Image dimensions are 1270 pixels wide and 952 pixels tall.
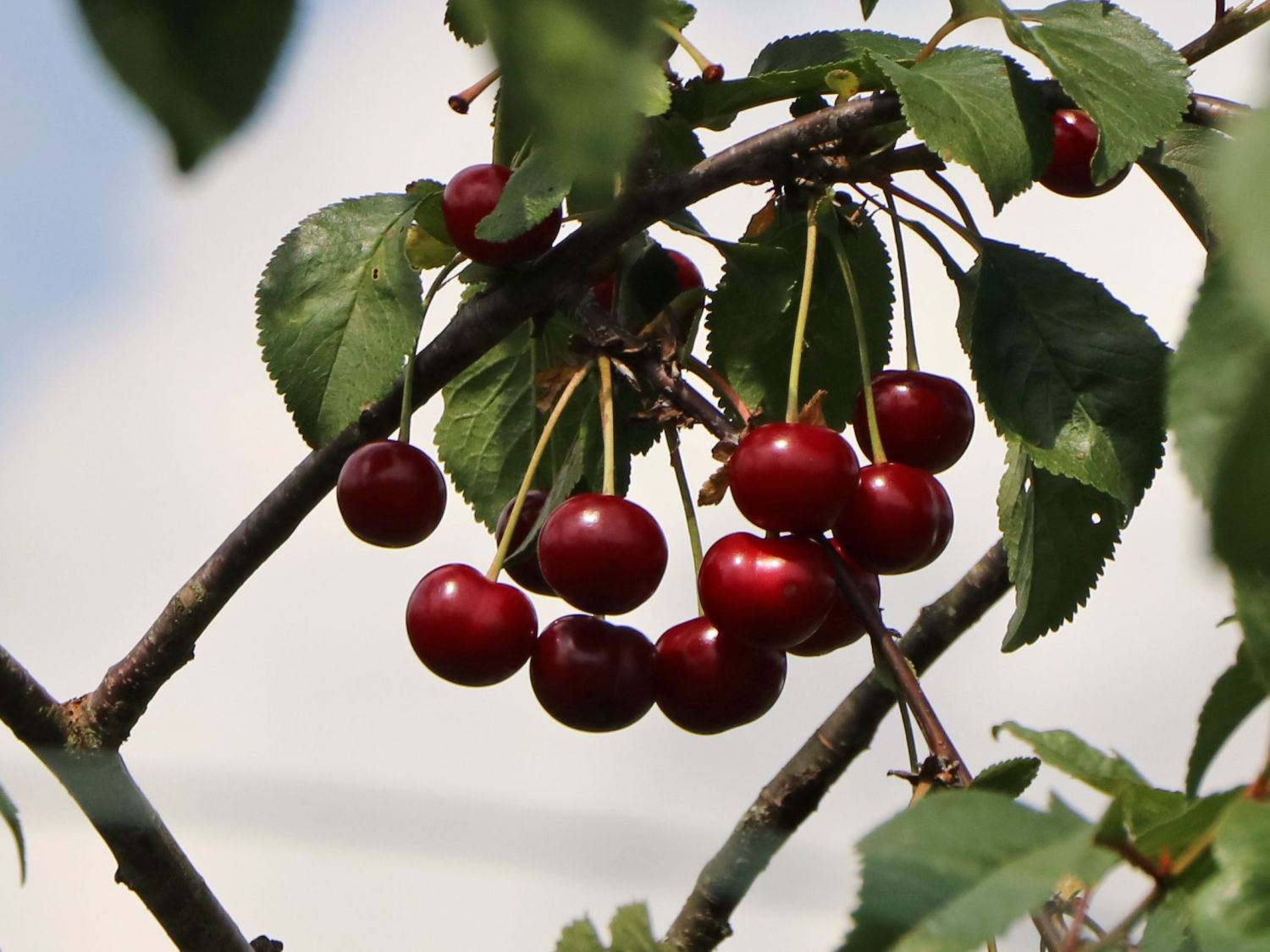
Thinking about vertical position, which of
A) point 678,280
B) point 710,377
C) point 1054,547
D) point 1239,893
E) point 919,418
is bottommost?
point 1239,893

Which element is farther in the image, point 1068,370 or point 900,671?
point 1068,370

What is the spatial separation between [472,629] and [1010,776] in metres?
0.39

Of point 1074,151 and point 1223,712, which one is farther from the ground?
point 1074,151

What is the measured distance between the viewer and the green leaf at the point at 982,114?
867mm

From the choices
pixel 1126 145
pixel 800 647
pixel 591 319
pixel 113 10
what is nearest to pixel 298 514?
pixel 591 319

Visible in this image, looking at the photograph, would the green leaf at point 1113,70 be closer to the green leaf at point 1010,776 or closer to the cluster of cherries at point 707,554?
the cluster of cherries at point 707,554

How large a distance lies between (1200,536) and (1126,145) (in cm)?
72

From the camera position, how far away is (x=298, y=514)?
111 centimetres

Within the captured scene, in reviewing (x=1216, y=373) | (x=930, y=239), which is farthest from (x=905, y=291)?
(x=1216, y=373)

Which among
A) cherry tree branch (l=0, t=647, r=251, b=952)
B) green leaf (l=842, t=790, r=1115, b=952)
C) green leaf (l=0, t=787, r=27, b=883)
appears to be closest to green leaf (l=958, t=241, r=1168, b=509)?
green leaf (l=842, t=790, r=1115, b=952)

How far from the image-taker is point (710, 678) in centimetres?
96

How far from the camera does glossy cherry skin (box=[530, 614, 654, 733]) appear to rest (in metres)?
0.96

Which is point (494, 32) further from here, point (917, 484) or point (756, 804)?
point (756, 804)

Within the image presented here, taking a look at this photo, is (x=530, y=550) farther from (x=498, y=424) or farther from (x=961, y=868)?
(x=961, y=868)
